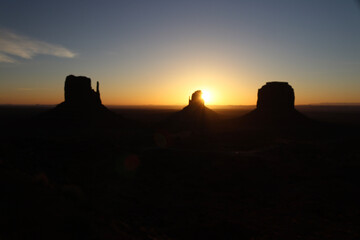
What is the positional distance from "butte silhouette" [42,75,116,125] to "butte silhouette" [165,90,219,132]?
46.4 feet

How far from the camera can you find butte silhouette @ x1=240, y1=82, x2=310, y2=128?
63.1 metres

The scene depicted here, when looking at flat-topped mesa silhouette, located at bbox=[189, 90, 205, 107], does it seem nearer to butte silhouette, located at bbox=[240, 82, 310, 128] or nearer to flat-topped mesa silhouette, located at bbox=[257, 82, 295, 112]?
butte silhouette, located at bbox=[240, 82, 310, 128]

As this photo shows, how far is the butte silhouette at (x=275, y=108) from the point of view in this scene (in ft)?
207

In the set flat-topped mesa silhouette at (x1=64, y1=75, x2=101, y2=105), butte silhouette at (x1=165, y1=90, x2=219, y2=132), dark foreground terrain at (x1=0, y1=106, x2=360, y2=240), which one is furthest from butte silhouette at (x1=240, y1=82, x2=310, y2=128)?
flat-topped mesa silhouette at (x1=64, y1=75, x2=101, y2=105)

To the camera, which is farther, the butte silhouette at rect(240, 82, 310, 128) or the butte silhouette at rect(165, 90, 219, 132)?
the butte silhouette at rect(240, 82, 310, 128)

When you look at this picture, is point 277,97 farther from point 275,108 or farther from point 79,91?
point 79,91

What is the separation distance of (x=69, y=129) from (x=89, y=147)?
2495cm

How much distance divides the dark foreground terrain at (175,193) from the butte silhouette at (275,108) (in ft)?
98.0

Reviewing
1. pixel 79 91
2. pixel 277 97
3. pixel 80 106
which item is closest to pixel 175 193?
pixel 80 106

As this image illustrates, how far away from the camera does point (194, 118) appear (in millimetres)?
62438

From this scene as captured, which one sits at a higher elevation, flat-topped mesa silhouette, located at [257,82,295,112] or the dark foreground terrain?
flat-topped mesa silhouette, located at [257,82,295,112]

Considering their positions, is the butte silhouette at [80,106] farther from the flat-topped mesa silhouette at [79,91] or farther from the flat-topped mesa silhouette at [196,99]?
the flat-topped mesa silhouette at [196,99]

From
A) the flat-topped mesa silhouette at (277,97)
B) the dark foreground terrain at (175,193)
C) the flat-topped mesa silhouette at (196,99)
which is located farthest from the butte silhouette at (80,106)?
the flat-topped mesa silhouette at (277,97)

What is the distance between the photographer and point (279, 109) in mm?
66562
